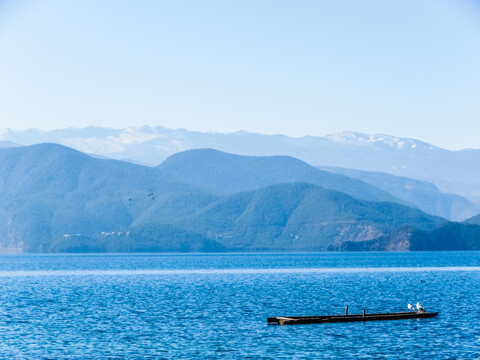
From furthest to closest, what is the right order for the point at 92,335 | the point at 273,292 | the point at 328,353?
the point at 273,292, the point at 92,335, the point at 328,353

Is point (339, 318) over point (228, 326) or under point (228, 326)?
over

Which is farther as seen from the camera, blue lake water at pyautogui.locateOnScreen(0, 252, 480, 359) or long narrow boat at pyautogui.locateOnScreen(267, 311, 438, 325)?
long narrow boat at pyautogui.locateOnScreen(267, 311, 438, 325)

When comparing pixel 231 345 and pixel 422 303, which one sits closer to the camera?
pixel 231 345

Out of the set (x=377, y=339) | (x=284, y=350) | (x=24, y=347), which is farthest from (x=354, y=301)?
(x=24, y=347)

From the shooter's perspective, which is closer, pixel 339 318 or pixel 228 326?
pixel 228 326

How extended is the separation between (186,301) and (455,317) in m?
45.6

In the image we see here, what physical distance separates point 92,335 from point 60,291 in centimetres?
7961

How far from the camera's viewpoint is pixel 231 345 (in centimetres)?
8738

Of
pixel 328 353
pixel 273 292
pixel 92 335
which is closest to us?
pixel 328 353

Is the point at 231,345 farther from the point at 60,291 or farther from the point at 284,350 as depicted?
the point at 60,291

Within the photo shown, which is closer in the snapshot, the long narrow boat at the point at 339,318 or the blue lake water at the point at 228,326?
the blue lake water at the point at 228,326

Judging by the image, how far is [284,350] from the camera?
277ft

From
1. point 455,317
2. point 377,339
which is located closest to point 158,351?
point 377,339

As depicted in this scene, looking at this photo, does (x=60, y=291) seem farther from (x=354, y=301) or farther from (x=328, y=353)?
(x=328, y=353)
